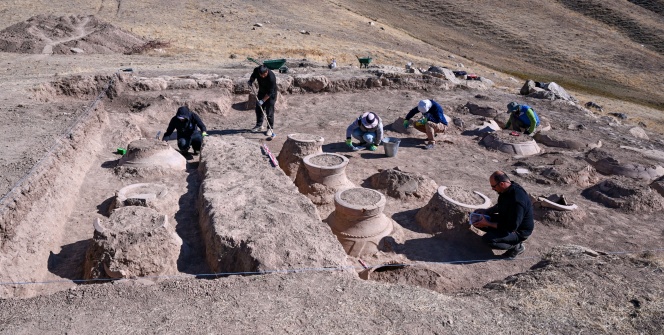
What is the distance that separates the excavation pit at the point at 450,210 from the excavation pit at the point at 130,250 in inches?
144

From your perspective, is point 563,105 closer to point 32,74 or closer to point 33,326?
point 33,326

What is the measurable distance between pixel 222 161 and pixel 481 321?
472 centimetres

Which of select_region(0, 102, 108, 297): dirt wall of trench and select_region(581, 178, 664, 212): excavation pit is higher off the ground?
select_region(581, 178, 664, 212): excavation pit

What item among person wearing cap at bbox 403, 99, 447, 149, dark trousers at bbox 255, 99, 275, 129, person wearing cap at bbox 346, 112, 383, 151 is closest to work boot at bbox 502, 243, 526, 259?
person wearing cap at bbox 346, 112, 383, 151

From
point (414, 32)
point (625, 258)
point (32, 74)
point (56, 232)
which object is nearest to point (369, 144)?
point (625, 258)

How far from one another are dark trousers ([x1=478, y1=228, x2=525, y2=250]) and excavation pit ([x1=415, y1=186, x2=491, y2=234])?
446 mm

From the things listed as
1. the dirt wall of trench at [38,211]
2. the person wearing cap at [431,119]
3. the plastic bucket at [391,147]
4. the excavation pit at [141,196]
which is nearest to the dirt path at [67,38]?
the dirt wall of trench at [38,211]

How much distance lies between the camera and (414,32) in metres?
32.1

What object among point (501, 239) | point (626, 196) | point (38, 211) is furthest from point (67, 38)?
point (626, 196)

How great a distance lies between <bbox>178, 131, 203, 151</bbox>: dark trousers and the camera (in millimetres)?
8531

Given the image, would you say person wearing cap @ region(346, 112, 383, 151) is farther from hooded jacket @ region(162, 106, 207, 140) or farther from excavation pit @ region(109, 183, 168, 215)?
excavation pit @ region(109, 183, 168, 215)

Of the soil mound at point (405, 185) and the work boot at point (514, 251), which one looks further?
the soil mound at point (405, 185)

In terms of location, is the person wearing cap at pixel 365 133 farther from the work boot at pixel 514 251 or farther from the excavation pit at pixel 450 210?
the work boot at pixel 514 251

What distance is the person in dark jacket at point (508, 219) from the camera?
5.63 meters
